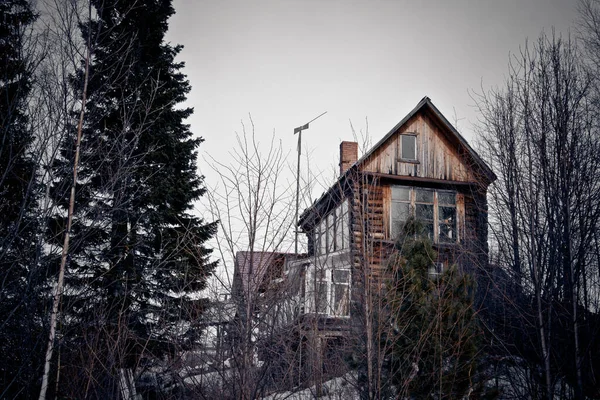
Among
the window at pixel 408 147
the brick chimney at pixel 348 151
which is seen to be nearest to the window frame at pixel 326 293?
the window at pixel 408 147

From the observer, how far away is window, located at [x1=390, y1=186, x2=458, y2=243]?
1714 cm

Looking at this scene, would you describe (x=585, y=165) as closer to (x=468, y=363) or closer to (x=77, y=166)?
(x=468, y=363)

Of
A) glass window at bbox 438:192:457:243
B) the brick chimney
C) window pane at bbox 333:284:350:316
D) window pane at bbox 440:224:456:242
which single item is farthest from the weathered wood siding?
window pane at bbox 333:284:350:316

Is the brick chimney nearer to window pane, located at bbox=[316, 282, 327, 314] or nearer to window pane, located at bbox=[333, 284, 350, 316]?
window pane, located at bbox=[333, 284, 350, 316]

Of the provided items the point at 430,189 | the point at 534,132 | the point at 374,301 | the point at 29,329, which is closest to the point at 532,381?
the point at 374,301

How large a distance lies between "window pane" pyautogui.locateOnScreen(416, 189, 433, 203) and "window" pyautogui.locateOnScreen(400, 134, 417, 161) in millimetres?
1327

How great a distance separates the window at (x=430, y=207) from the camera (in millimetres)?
17141

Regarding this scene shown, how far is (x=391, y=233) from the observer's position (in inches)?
664

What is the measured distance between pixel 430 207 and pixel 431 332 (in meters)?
10.7

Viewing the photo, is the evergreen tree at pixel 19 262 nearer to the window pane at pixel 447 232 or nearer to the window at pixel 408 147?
the window at pixel 408 147

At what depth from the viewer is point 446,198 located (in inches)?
691

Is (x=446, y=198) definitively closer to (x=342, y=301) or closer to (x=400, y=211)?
(x=400, y=211)

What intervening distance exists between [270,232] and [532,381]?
557cm

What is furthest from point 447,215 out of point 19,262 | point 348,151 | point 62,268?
point 19,262
